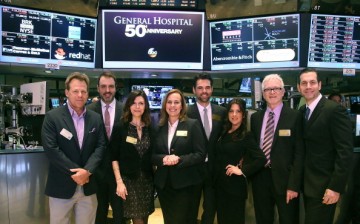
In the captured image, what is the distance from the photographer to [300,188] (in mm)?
2762

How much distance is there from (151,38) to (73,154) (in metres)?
2.02

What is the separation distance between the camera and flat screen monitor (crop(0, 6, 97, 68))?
3828 millimetres

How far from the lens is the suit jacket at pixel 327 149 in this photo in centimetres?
250

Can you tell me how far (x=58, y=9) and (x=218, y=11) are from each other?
1879 millimetres

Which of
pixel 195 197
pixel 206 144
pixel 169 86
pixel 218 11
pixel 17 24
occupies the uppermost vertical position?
pixel 218 11

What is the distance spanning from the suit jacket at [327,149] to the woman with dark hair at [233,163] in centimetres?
43

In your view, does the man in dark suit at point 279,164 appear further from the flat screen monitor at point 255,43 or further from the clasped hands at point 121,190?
the flat screen monitor at point 255,43

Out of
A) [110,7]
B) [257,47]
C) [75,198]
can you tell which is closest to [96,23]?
[110,7]

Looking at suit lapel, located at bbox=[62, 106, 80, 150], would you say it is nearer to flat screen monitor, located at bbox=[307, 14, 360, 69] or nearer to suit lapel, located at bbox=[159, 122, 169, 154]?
suit lapel, located at bbox=[159, 122, 169, 154]

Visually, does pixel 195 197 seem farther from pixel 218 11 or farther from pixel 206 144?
pixel 218 11

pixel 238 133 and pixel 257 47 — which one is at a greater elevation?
pixel 257 47

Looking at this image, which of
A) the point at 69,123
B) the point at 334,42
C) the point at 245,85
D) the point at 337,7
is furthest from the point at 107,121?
the point at 337,7

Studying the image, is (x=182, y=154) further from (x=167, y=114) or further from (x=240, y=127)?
(x=240, y=127)

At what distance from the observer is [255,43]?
4219mm
